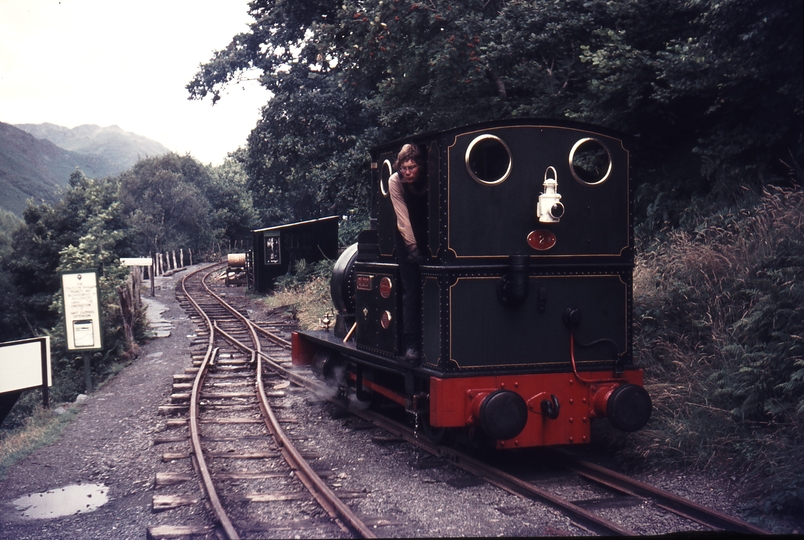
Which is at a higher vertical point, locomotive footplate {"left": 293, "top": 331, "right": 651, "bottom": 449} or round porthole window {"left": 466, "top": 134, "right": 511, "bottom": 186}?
round porthole window {"left": 466, "top": 134, "right": 511, "bottom": 186}

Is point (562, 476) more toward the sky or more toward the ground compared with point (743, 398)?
more toward the ground

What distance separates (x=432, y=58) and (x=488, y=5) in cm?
168

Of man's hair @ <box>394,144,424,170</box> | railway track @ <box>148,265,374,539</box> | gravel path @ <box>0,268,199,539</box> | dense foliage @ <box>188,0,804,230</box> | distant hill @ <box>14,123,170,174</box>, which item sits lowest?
gravel path @ <box>0,268,199,539</box>

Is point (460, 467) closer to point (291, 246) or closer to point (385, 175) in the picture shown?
point (385, 175)

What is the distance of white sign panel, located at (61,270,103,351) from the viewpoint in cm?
987

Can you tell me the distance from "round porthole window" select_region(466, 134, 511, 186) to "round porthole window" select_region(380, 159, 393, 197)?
118 centimetres

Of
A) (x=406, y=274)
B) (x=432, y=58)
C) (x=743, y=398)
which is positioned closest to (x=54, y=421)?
(x=406, y=274)

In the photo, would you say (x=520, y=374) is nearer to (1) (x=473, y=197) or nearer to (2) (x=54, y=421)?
(1) (x=473, y=197)

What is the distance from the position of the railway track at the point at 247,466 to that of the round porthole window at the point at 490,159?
2.66m

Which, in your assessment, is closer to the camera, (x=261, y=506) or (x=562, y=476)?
(x=261, y=506)

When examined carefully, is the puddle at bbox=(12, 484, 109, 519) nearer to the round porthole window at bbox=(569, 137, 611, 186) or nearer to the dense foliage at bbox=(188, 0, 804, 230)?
the round porthole window at bbox=(569, 137, 611, 186)

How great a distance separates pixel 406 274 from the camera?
18.3 ft

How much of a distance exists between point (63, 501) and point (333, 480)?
214 cm

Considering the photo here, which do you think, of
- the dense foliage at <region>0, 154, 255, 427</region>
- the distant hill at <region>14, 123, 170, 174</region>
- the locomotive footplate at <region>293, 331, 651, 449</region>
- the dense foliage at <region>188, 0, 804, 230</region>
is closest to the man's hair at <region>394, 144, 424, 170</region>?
the locomotive footplate at <region>293, 331, 651, 449</region>
